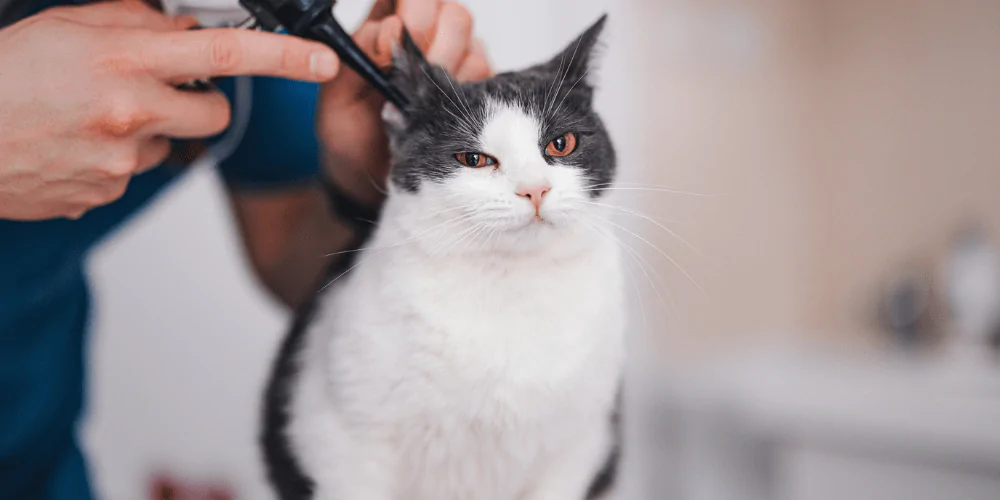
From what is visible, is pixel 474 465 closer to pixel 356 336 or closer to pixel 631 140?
pixel 356 336

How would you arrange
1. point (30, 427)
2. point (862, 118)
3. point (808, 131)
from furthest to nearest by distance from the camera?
point (862, 118) < point (808, 131) < point (30, 427)

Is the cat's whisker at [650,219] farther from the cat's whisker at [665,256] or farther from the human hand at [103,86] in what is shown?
the human hand at [103,86]

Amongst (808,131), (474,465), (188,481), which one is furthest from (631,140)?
(188,481)

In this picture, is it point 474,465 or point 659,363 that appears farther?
point 659,363

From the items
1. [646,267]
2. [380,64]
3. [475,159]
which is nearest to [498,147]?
[475,159]

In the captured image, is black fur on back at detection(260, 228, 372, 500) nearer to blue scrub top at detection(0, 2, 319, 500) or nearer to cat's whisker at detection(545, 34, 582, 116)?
blue scrub top at detection(0, 2, 319, 500)

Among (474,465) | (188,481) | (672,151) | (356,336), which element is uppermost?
(672,151)

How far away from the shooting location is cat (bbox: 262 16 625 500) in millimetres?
586

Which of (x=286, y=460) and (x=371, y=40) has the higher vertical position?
(x=371, y=40)

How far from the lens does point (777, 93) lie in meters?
0.95

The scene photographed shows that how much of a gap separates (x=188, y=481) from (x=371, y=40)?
23.0 inches

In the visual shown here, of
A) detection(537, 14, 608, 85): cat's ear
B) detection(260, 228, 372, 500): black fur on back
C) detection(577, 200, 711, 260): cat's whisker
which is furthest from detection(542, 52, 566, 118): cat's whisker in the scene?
detection(260, 228, 372, 500): black fur on back

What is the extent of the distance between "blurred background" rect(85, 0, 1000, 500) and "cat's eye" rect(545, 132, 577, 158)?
0.27ft

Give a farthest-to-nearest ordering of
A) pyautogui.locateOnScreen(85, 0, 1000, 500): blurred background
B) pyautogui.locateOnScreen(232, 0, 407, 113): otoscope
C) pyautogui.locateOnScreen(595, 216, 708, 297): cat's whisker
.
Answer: pyautogui.locateOnScreen(85, 0, 1000, 500): blurred background
pyautogui.locateOnScreen(595, 216, 708, 297): cat's whisker
pyautogui.locateOnScreen(232, 0, 407, 113): otoscope
